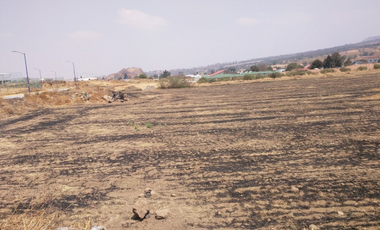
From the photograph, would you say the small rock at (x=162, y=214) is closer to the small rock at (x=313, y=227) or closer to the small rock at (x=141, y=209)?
Result: the small rock at (x=141, y=209)

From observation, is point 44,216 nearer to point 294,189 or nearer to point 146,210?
point 146,210

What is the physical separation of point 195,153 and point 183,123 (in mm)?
5336

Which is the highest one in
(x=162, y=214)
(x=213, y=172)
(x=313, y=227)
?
(x=213, y=172)

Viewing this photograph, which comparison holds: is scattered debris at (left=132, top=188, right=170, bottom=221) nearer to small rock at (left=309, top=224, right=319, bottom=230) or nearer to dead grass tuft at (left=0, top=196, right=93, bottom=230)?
dead grass tuft at (left=0, top=196, right=93, bottom=230)

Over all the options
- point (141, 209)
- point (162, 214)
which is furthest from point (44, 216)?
point (162, 214)

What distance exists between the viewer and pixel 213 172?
7.19 metres

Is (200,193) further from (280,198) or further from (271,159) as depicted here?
(271,159)

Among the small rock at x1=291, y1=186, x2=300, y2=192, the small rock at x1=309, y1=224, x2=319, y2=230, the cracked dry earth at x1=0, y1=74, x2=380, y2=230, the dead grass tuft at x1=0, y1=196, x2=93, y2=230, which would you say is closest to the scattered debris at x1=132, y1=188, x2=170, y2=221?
the cracked dry earth at x1=0, y1=74, x2=380, y2=230

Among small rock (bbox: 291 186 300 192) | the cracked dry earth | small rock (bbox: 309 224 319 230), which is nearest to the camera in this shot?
small rock (bbox: 309 224 319 230)

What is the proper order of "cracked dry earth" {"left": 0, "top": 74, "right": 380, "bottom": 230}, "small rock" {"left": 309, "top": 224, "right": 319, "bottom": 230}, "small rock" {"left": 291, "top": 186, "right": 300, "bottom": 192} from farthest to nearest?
"small rock" {"left": 291, "top": 186, "right": 300, "bottom": 192} → "cracked dry earth" {"left": 0, "top": 74, "right": 380, "bottom": 230} → "small rock" {"left": 309, "top": 224, "right": 319, "bottom": 230}

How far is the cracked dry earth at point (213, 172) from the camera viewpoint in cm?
513

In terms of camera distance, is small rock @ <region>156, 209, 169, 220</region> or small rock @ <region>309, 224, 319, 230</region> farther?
small rock @ <region>156, 209, 169, 220</region>

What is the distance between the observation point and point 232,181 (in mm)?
6559

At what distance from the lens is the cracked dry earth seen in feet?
16.8
